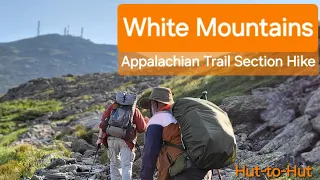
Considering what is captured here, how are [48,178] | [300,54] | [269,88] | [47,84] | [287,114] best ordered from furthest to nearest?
1. [47,84]
2. [300,54]
3. [269,88]
4. [287,114]
5. [48,178]

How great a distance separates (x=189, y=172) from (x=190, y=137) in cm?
52

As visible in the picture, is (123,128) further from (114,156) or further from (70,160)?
(70,160)

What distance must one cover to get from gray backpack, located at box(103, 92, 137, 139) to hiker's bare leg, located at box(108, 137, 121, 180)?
315 millimetres

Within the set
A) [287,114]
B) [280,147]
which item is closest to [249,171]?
[280,147]

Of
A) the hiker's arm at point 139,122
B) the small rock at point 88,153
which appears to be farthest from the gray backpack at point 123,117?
the small rock at point 88,153

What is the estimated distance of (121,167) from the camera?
9.84m

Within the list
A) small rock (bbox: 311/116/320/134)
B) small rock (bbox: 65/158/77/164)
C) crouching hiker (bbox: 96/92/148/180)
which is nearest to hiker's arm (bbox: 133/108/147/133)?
crouching hiker (bbox: 96/92/148/180)

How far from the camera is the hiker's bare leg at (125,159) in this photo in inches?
374

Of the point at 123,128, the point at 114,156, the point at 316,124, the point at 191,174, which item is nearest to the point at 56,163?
the point at 114,156

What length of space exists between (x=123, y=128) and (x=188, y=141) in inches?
159

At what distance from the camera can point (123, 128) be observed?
9.26 m

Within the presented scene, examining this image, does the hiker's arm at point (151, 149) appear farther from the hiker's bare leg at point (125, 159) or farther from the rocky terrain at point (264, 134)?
the rocky terrain at point (264, 134)

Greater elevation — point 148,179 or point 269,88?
point 269,88

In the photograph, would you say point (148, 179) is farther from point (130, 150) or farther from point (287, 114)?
point (287, 114)
